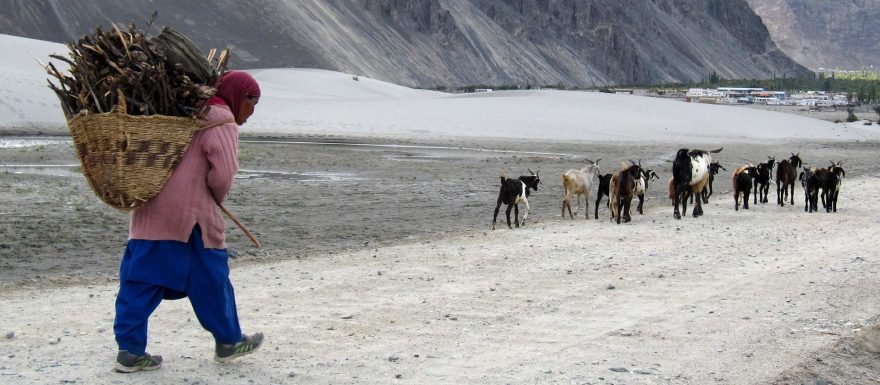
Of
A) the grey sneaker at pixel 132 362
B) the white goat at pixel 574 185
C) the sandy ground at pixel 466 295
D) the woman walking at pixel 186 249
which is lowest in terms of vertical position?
the sandy ground at pixel 466 295

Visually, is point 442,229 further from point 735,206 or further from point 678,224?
point 735,206

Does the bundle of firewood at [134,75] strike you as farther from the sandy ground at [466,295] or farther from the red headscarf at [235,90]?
the sandy ground at [466,295]

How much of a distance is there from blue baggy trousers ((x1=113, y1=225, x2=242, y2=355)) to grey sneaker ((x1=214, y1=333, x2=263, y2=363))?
12 centimetres

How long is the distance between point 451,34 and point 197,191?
116158mm

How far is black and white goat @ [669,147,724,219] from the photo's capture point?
19.0m

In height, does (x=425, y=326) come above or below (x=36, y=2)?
below

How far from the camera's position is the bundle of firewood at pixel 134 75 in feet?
23.7

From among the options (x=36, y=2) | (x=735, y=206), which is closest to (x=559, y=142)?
(x=735, y=206)

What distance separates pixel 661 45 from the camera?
170875 millimetres

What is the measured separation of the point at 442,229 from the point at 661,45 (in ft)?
519

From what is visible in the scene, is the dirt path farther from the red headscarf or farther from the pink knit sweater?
the red headscarf

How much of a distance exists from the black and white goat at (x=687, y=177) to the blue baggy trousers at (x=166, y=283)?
470 inches

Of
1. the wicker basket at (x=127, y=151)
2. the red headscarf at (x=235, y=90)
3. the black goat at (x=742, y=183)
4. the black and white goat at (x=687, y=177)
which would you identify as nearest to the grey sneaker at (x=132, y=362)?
the wicker basket at (x=127, y=151)

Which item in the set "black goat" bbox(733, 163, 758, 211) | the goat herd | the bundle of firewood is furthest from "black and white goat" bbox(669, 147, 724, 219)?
the bundle of firewood
